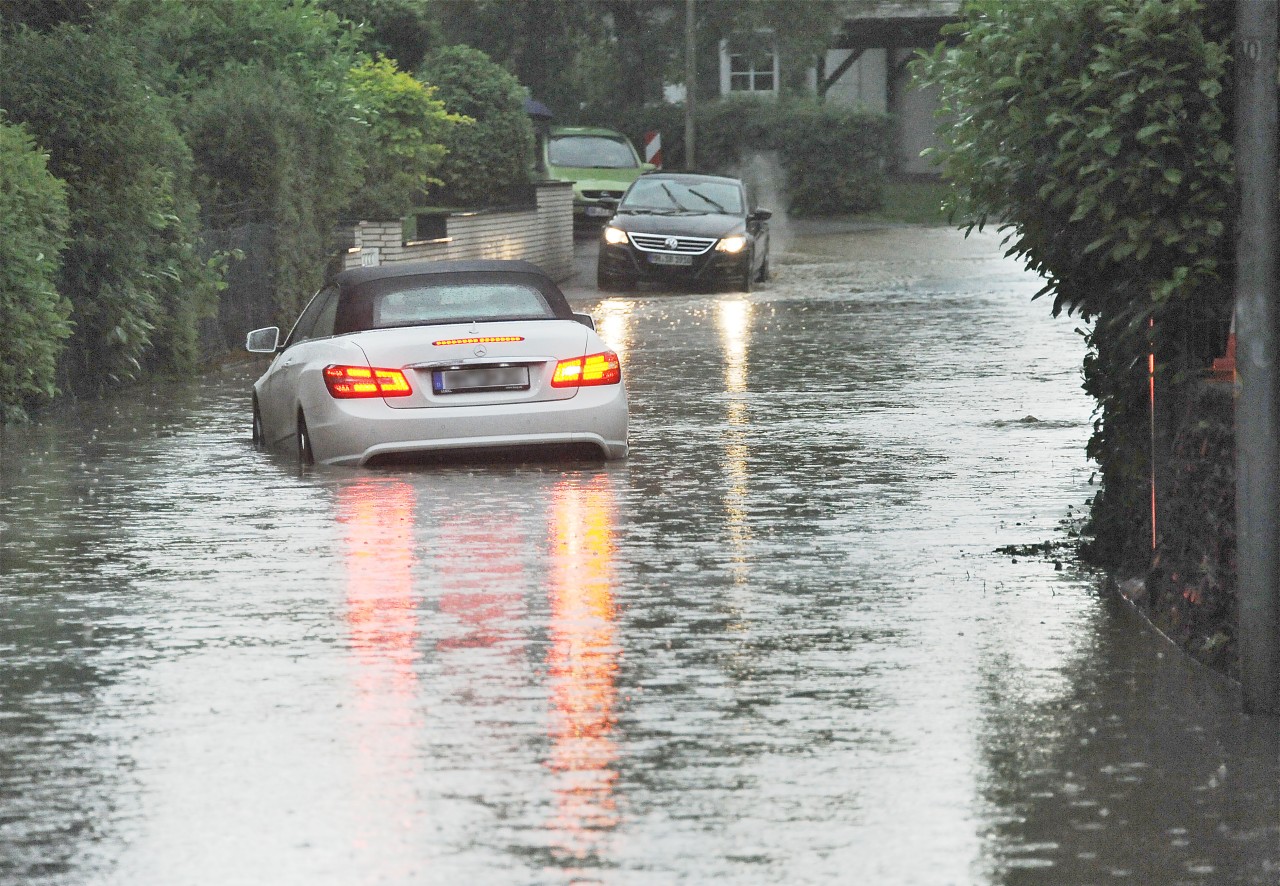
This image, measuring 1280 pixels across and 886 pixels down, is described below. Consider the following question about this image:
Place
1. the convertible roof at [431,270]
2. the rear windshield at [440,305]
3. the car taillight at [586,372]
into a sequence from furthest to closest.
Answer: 1. the convertible roof at [431,270]
2. the rear windshield at [440,305]
3. the car taillight at [586,372]

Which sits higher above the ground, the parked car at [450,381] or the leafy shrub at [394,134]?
the leafy shrub at [394,134]

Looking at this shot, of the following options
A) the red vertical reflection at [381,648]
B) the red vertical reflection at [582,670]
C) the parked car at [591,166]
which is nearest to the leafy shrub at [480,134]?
the parked car at [591,166]

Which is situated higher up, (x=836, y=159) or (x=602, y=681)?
(x=836, y=159)

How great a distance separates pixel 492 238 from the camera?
3322 centimetres

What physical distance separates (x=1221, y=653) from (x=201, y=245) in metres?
14.8

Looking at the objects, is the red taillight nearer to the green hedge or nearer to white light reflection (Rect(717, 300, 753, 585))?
white light reflection (Rect(717, 300, 753, 585))

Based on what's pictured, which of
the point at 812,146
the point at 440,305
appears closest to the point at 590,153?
the point at 812,146

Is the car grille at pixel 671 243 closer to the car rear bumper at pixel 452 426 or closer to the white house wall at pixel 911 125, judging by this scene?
the car rear bumper at pixel 452 426

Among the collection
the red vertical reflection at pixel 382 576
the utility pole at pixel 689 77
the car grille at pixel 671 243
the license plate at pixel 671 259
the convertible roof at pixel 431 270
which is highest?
the utility pole at pixel 689 77

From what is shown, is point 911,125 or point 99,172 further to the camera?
point 911,125

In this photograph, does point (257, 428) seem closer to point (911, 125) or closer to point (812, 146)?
point (812, 146)

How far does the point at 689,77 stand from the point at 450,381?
143 ft

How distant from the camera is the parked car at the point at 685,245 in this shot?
3303 centimetres

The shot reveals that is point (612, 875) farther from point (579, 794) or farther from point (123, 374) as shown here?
point (123, 374)
